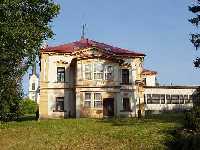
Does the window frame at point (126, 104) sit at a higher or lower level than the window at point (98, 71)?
lower

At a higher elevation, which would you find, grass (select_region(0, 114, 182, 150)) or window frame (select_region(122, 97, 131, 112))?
window frame (select_region(122, 97, 131, 112))

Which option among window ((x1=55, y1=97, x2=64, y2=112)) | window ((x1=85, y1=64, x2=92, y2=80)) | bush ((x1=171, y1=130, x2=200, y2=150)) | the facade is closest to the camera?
bush ((x1=171, y1=130, x2=200, y2=150))

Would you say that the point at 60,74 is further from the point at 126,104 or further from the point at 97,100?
the point at 126,104

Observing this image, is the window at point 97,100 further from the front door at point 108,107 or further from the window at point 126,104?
the window at point 126,104

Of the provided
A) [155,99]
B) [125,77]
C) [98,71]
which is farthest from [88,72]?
[155,99]

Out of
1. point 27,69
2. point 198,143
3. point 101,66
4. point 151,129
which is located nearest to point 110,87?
point 101,66

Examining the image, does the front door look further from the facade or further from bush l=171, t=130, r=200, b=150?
bush l=171, t=130, r=200, b=150

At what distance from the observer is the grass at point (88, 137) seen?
27.3m

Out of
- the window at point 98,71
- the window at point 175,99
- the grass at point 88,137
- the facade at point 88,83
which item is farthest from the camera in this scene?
the window at point 175,99

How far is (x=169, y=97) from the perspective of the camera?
57.4m

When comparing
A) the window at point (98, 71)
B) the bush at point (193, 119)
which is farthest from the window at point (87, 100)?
the bush at point (193, 119)

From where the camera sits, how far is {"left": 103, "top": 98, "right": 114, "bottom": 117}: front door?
48.8 m

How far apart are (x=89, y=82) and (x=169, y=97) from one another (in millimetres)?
14902

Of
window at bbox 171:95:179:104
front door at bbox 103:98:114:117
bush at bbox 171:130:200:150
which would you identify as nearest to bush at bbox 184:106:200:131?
bush at bbox 171:130:200:150
